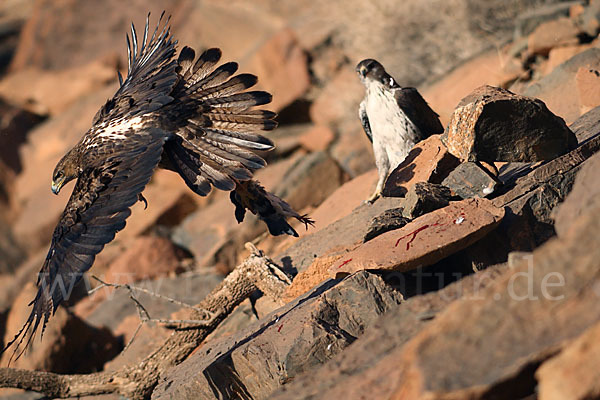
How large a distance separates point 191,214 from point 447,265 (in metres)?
7.08

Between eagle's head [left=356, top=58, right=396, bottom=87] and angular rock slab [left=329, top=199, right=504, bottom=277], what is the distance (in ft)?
6.13

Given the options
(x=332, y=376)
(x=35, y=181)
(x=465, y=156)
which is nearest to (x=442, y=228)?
(x=465, y=156)

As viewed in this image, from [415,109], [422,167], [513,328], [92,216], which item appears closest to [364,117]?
[415,109]

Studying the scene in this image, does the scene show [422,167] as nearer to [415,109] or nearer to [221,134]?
[415,109]

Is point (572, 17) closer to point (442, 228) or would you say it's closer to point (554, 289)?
point (442, 228)

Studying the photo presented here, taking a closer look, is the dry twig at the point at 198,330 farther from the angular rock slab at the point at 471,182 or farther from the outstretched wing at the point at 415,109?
the outstretched wing at the point at 415,109

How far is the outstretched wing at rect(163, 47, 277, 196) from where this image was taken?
4.81 metres

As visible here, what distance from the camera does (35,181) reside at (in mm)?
15609

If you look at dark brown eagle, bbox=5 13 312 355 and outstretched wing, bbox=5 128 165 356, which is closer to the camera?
outstretched wing, bbox=5 128 165 356

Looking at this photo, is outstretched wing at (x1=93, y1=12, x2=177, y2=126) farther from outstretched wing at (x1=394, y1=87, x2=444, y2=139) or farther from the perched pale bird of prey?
outstretched wing at (x1=394, y1=87, x2=444, y2=139)

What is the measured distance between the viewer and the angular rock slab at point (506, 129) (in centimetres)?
449

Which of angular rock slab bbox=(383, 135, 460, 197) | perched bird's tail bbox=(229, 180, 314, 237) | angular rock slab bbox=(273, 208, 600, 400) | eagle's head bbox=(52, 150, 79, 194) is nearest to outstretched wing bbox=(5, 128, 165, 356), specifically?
eagle's head bbox=(52, 150, 79, 194)

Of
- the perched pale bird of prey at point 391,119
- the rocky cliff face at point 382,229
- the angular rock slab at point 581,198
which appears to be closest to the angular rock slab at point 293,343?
the rocky cliff face at point 382,229

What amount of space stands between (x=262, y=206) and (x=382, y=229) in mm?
1141
